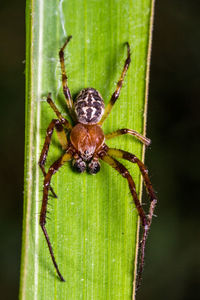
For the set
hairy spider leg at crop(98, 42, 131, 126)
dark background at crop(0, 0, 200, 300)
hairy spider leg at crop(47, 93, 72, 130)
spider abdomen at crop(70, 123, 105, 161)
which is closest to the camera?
hairy spider leg at crop(98, 42, 131, 126)

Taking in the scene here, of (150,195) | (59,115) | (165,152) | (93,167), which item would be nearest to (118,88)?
(59,115)

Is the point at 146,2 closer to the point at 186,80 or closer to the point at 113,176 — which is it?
the point at 113,176

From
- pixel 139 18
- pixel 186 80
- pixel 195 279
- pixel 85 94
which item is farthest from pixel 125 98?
pixel 195 279

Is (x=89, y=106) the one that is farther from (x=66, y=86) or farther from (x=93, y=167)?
(x=93, y=167)

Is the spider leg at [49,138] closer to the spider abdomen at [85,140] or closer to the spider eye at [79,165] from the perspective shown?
the spider abdomen at [85,140]

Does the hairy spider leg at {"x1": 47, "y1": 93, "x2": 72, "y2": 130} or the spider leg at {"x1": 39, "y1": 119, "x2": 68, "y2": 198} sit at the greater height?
the hairy spider leg at {"x1": 47, "y1": 93, "x2": 72, "y2": 130}

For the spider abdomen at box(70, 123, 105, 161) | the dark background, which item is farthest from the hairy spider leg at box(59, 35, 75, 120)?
the dark background

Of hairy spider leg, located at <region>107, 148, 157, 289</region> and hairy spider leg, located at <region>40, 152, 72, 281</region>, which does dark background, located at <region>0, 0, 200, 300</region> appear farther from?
hairy spider leg, located at <region>40, 152, 72, 281</region>
